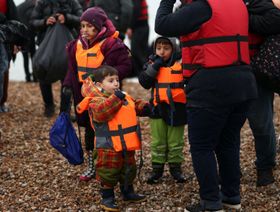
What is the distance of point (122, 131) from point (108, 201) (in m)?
0.61

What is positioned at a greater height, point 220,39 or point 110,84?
point 220,39

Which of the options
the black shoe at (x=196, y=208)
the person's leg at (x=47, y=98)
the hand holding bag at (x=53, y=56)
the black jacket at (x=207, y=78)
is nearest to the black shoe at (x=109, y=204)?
the black shoe at (x=196, y=208)

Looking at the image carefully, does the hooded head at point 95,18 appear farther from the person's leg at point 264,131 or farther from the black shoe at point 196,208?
the black shoe at point 196,208

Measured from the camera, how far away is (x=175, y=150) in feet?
16.4

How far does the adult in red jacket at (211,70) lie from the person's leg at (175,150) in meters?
0.88

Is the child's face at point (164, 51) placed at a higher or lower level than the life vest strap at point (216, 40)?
lower

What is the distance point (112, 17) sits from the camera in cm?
820

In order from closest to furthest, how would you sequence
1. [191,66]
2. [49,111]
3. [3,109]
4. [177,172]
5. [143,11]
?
[191,66], [177,172], [49,111], [3,109], [143,11]

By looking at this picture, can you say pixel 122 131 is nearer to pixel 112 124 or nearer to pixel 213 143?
pixel 112 124

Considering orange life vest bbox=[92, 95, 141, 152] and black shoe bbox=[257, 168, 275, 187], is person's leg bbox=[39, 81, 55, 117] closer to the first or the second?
orange life vest bbox=[92, 95, 141, 152]

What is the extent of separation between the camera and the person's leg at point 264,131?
15.6ft

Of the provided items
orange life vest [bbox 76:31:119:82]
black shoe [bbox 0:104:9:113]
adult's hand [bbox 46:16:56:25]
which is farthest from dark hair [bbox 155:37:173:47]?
black shoe [bbox 0:104:9:113]

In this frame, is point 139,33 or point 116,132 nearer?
point 116,132

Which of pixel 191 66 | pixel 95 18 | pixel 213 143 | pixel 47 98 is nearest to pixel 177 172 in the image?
pixel 213 143
